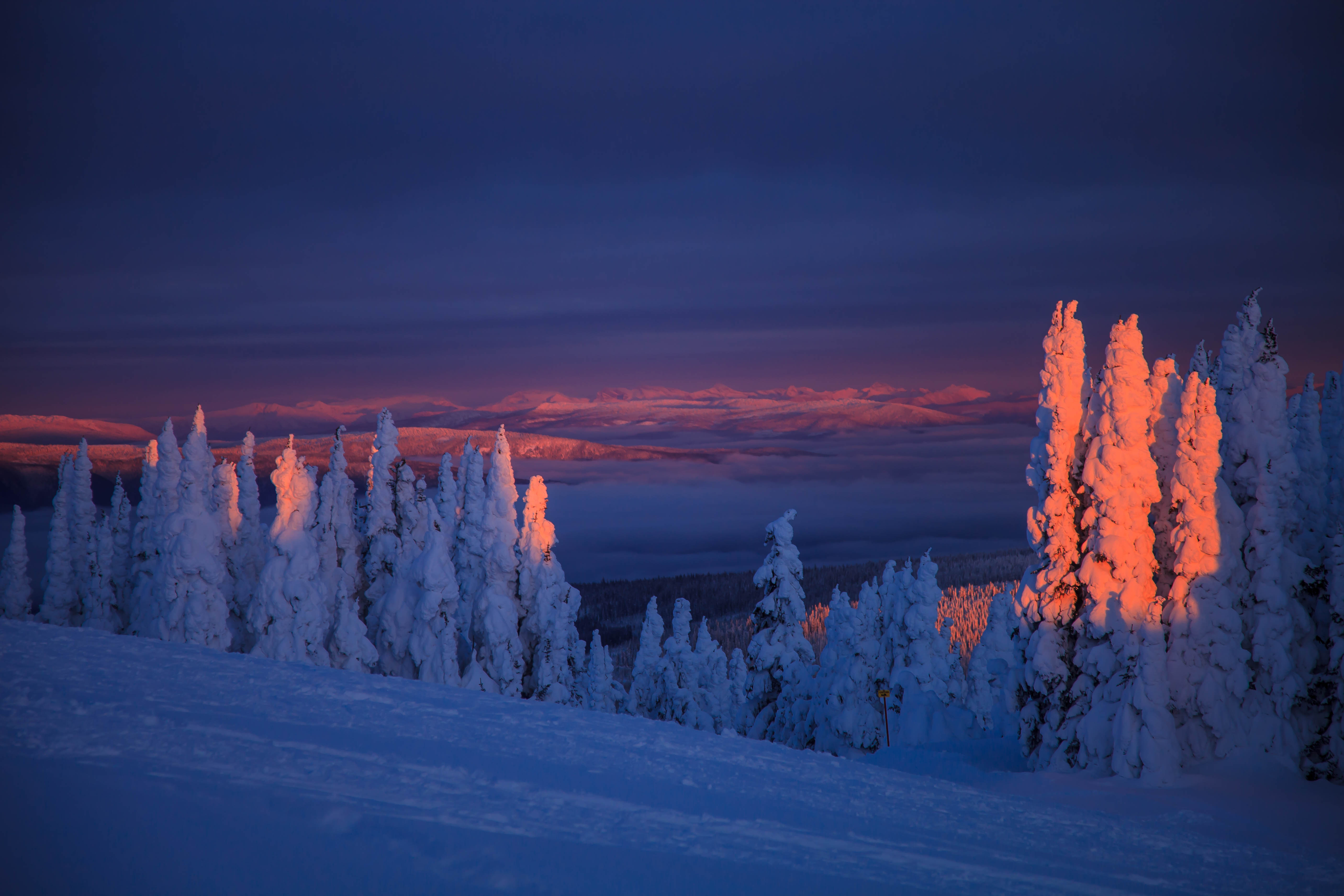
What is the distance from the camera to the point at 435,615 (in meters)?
35.0

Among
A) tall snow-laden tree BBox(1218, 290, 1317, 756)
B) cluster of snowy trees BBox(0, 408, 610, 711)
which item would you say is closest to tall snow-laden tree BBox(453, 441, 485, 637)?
cluster of snowy trees BBox(0, 408, 610, 711)

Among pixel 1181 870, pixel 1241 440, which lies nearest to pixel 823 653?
pixel 1241 440

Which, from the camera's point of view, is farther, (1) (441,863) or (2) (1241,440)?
(2) (1241,440)

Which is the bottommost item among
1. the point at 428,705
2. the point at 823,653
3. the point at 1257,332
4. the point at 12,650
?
the point at 823,653

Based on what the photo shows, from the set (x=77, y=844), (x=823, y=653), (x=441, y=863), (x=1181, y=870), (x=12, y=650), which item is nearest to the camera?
(x=77, y=844)

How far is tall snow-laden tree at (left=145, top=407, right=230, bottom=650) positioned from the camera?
32.7 m

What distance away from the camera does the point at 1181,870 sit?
32.0ft

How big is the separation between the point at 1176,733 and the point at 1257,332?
1151 cm

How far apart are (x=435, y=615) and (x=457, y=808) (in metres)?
28.6

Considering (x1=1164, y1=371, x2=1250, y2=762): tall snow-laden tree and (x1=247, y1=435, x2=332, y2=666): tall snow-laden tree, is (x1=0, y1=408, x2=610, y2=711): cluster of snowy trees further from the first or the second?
(x1=1164, y1=371, x2=1250, y2=762): tall snow-laden tree

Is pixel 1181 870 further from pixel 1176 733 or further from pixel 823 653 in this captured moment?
pixel 823 653

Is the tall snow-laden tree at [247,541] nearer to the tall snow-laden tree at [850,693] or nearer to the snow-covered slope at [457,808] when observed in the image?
the snow-covered slope at [457,808]

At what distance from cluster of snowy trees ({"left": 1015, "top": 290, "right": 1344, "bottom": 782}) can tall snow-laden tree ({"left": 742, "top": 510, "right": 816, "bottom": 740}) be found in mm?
15528

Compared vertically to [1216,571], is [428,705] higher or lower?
lower
